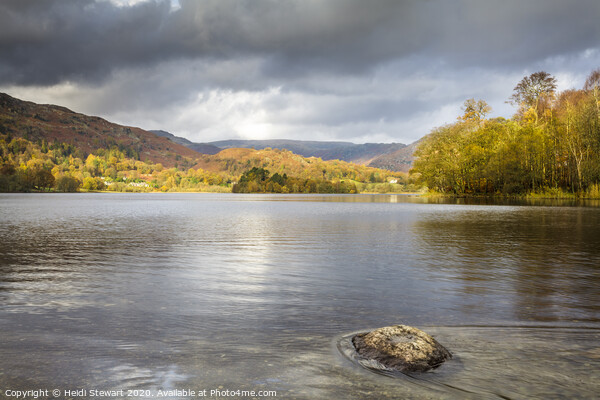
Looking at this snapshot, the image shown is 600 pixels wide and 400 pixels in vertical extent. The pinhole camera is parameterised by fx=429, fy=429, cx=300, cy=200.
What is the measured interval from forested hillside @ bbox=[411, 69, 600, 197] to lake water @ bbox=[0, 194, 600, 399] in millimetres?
55784

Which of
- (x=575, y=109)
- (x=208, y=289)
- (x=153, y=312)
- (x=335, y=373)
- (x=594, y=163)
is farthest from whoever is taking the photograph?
(x=575, y=109)

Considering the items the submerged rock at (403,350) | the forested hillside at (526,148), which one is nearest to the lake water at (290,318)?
the submerged rock at (403,350)

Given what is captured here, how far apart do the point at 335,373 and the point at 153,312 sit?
408 centimetres

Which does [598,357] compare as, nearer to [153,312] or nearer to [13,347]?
[153,312]

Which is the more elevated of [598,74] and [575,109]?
[598,74]

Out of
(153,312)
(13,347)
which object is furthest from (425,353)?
(13,347)

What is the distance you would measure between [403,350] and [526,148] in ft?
240

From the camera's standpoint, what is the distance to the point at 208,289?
988 cm

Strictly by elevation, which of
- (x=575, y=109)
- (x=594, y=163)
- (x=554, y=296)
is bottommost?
(x=554, y=296)

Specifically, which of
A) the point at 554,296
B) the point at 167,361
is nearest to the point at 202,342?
the point at 167,361

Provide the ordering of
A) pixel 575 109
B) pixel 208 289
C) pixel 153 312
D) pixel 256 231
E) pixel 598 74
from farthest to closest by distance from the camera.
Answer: pixel 598 74
pixel 575 109
pixel 256 231
pixel 208 289
pixel 153 312

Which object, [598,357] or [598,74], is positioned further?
[598,74]

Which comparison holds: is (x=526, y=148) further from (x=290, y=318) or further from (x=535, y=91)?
(x=290, y=318)

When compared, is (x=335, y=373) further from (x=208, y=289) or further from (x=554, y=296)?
(x=554, y=296)
